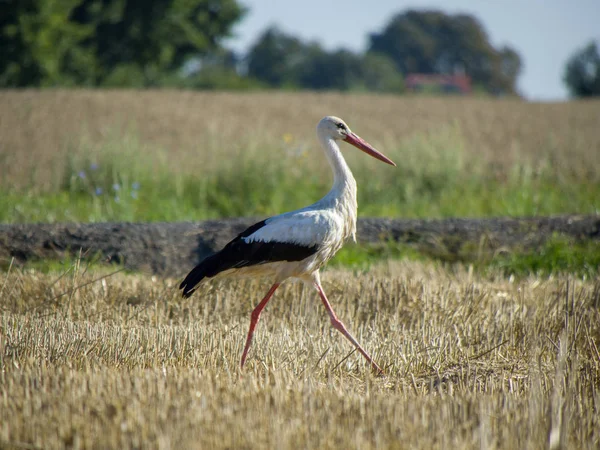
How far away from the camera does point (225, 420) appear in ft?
9.93

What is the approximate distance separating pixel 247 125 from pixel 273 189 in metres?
9.86

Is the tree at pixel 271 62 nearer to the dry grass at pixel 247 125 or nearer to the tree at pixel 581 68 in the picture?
the tree at pixel 581 68

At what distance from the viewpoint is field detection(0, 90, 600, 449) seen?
3.03 meters

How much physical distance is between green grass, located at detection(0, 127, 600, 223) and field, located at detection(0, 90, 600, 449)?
0.04 m

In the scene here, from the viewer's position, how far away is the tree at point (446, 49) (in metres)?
82.9

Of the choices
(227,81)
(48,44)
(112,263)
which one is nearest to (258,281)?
(112,263)

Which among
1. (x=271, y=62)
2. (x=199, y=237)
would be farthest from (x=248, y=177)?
(x=271, y=62)

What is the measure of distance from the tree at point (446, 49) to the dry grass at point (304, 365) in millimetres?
80095

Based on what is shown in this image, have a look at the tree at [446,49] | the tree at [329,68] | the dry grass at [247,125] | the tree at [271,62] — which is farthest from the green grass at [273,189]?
the tree at [446,49]

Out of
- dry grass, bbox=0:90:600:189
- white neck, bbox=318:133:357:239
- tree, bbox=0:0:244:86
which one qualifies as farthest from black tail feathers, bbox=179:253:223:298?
tree, bbox=0:0:244:86

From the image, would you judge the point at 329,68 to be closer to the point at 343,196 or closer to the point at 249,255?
the point at 343,196

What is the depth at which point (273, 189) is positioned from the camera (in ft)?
37.3

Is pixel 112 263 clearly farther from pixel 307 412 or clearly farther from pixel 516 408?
pixel 516 408

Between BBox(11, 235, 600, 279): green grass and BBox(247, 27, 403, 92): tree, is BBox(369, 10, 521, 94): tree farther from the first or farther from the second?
BBox(11, 235, 600, 279): green grass
